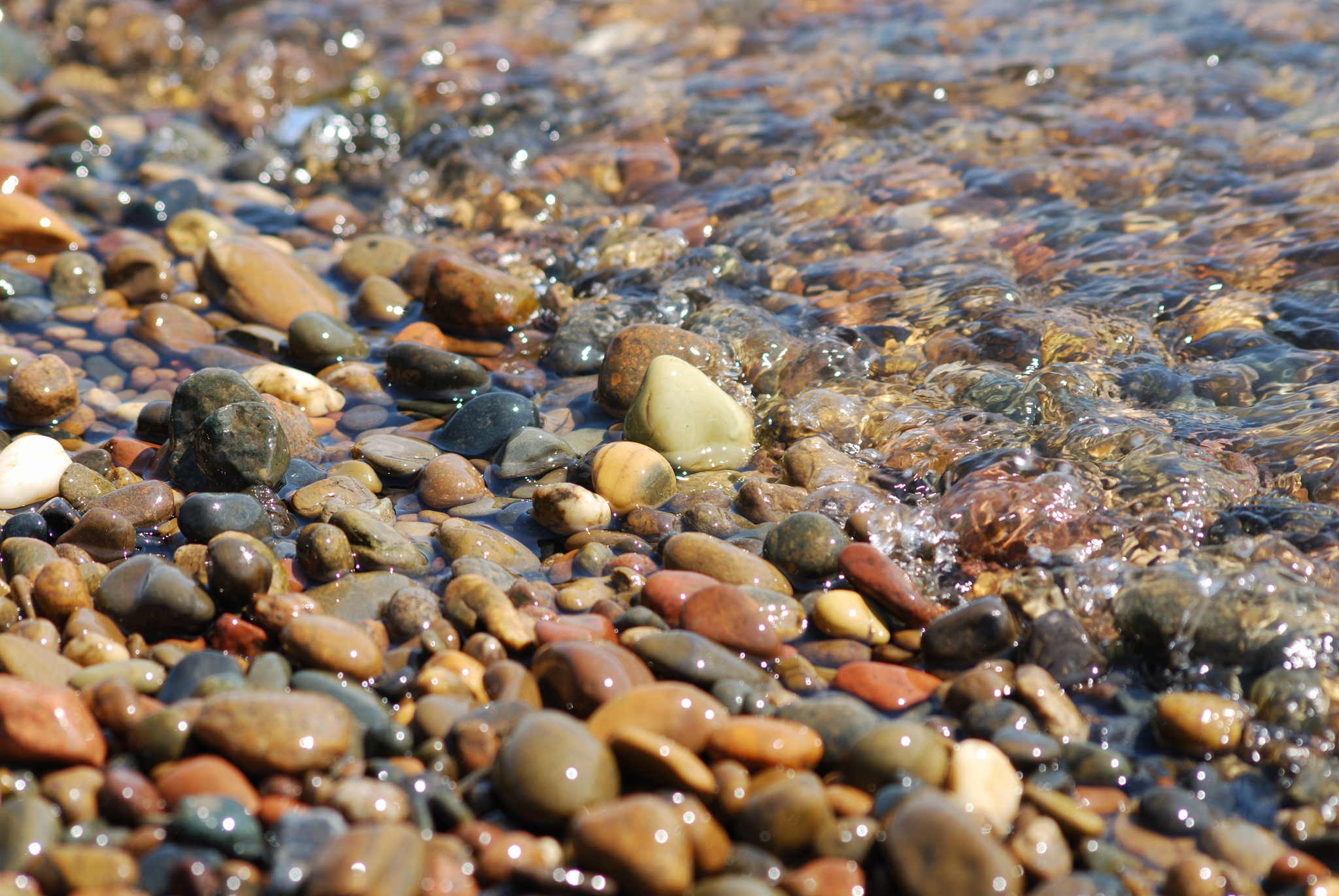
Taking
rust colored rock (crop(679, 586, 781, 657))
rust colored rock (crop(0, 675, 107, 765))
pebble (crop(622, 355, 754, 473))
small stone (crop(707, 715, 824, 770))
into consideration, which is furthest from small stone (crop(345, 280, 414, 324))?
small stone (crop(707, 715, 824, 770))

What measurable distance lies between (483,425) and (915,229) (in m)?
2.79

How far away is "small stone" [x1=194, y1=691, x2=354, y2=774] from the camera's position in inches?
81.3

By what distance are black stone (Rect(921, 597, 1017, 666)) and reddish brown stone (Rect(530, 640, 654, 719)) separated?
0.80 meters

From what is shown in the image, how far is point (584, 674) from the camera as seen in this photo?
2.34 m

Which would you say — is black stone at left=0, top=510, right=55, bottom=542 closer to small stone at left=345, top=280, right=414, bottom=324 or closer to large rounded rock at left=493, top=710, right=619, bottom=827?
large rounded rock at left=493, top=710, right=619, bottom=827

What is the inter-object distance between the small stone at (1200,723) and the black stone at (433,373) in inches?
108

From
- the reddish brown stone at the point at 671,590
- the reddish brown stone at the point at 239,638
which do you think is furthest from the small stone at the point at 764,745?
the reddish brown stone at the point at 239,638

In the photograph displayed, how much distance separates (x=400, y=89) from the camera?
22.8ft

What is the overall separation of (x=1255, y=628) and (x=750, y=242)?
3236 millimetres

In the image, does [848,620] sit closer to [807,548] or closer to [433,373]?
[807,548]

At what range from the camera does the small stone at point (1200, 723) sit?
2293mm

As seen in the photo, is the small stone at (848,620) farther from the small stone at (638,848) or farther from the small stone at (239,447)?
the small stone at (239,447)

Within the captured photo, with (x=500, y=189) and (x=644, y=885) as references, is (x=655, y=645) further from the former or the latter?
(x=500, y=189)

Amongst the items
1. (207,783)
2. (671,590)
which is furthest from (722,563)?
(207,783)
